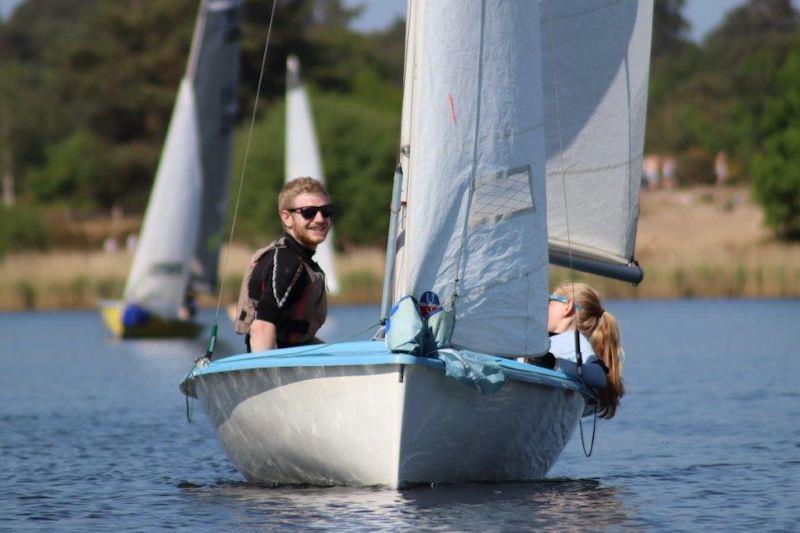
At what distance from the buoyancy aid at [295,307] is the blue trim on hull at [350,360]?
0.23 m

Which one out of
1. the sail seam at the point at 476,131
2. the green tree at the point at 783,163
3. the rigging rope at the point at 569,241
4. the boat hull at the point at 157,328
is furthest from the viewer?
the green tree at the point at 783,163

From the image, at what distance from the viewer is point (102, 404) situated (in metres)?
21.1

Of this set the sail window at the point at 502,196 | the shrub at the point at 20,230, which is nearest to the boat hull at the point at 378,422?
the sail window at the point at 502,196

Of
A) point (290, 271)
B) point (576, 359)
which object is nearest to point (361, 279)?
point (576, 359)

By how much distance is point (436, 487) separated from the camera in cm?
1102

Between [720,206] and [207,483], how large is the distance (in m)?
61.7

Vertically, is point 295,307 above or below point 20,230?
below

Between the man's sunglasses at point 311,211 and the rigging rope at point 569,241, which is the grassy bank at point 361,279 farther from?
the man's sunglasses at point 311,211

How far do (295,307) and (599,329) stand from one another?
7.45ft

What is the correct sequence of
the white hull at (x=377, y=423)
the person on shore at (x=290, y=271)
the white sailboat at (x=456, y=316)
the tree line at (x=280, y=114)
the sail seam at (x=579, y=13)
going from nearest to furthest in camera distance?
the white hull at (x=377, y=423) < the white sailboat at (x=456, y=316) < the person on shore at (x=290, y=271) < the sail seam at (x=579, y=13) < the tree line at (x=280, y=114)

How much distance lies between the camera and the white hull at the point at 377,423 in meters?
10.3

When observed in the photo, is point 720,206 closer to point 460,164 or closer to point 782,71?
point 782,71

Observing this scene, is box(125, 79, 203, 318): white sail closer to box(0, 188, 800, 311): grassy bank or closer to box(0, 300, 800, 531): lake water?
box(0, 300, 800, 531): lake water

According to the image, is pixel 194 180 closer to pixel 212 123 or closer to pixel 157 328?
pixel 212 123
